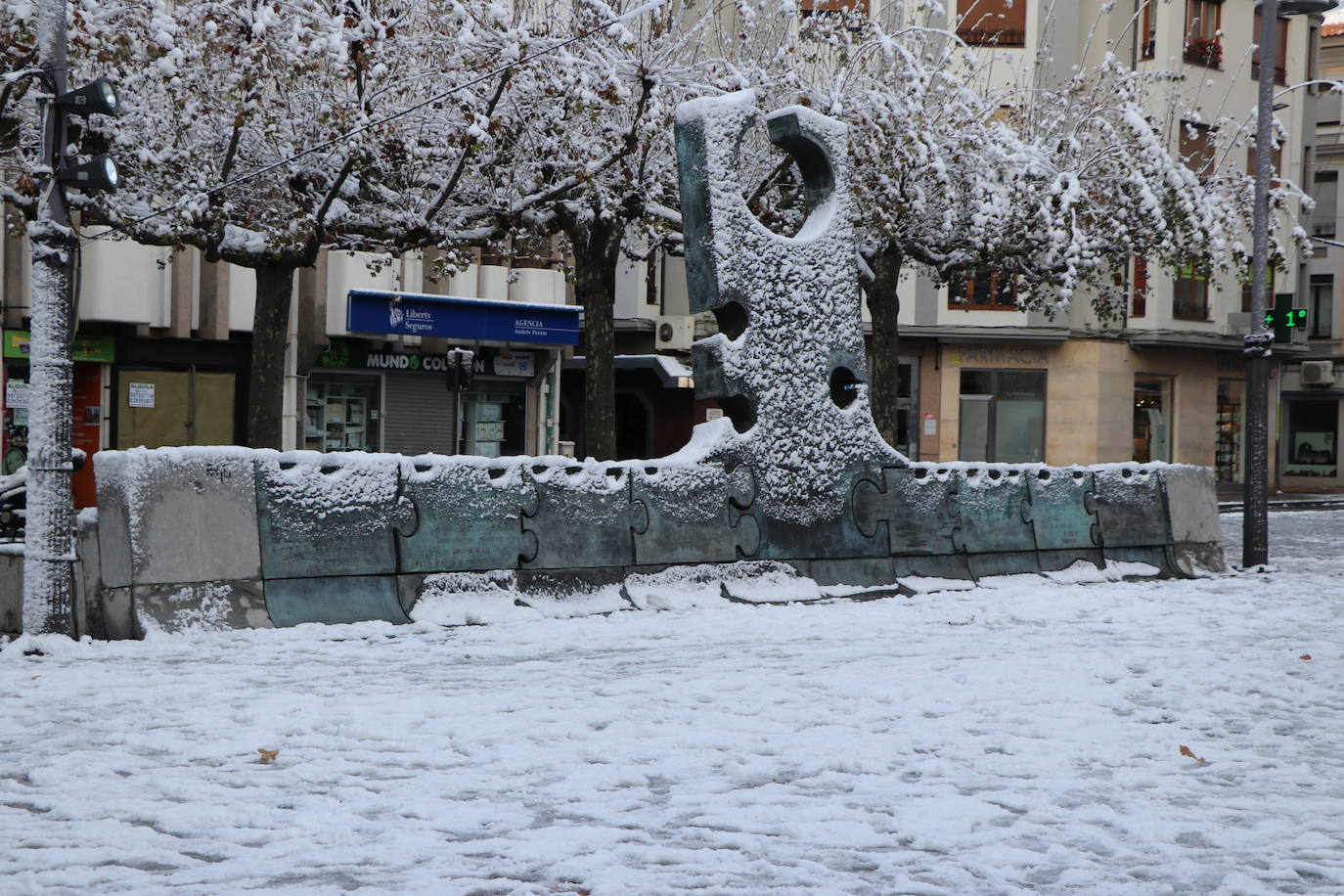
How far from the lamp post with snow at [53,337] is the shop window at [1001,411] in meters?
30.1

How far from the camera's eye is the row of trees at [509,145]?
15266 millimetres

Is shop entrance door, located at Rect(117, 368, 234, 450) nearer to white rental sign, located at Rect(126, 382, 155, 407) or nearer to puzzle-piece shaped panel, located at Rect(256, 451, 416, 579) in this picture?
white rental sign, located at Rect(126, 382, 155, 407)

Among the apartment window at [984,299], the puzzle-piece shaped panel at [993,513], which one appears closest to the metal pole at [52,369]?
the puzzle-piece shaped panel at [993,513]

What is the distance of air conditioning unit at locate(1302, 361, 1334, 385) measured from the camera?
48.2 metres

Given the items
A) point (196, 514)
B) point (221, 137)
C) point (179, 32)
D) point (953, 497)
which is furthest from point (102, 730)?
point (221, 137)

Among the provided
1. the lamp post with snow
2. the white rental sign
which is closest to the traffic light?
the lamp post with snow

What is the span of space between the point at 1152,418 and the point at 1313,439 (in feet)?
50.9

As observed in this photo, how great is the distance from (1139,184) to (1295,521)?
9485 millimetres

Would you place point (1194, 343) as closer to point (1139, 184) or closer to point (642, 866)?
point (1139, 184)

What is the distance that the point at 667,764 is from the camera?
18.3 ft

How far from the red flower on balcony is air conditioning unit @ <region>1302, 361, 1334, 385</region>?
14404mm

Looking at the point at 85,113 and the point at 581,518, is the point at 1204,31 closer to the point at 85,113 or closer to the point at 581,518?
the point at 581,518

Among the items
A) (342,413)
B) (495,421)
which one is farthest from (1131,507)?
(495,421)

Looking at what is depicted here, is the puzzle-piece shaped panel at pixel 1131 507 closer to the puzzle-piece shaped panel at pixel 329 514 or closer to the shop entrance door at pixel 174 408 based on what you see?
the puzzle-piece shaped panel at pixel 329 514
